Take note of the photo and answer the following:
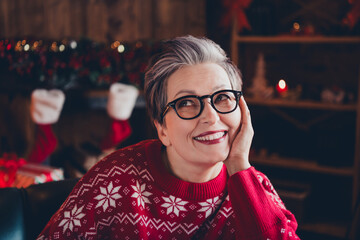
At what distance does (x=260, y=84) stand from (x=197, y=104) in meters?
2.14

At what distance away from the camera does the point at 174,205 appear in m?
1.07

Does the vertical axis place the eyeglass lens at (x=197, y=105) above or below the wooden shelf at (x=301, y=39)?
below

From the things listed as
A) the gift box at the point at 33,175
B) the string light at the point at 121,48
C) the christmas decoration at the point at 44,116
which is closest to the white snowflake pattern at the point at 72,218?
the gift box at the point at 33,175

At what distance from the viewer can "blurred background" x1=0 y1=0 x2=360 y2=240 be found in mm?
2496

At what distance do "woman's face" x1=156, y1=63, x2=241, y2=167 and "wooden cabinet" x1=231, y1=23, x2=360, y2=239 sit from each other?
1944 millimetres

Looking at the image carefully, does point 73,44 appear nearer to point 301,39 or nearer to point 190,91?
point 190,91

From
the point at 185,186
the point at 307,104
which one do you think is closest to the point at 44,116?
the point at 185,186

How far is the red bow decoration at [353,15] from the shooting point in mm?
2611

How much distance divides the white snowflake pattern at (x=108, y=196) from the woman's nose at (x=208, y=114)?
31 cm

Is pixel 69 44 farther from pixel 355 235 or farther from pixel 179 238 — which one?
pixel 355 235

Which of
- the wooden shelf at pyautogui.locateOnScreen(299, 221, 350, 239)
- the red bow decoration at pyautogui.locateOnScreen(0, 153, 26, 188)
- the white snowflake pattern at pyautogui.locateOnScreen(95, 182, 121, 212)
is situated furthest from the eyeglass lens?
the wooden shelf at pyautogui.locateOnScreen(299, 221, 350, 239)

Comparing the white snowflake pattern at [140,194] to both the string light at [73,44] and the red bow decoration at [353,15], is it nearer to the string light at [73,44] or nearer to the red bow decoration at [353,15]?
the string light at [73,44]

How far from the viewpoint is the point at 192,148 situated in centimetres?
102

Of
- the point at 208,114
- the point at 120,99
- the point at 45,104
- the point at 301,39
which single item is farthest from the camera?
the point at 301,39
